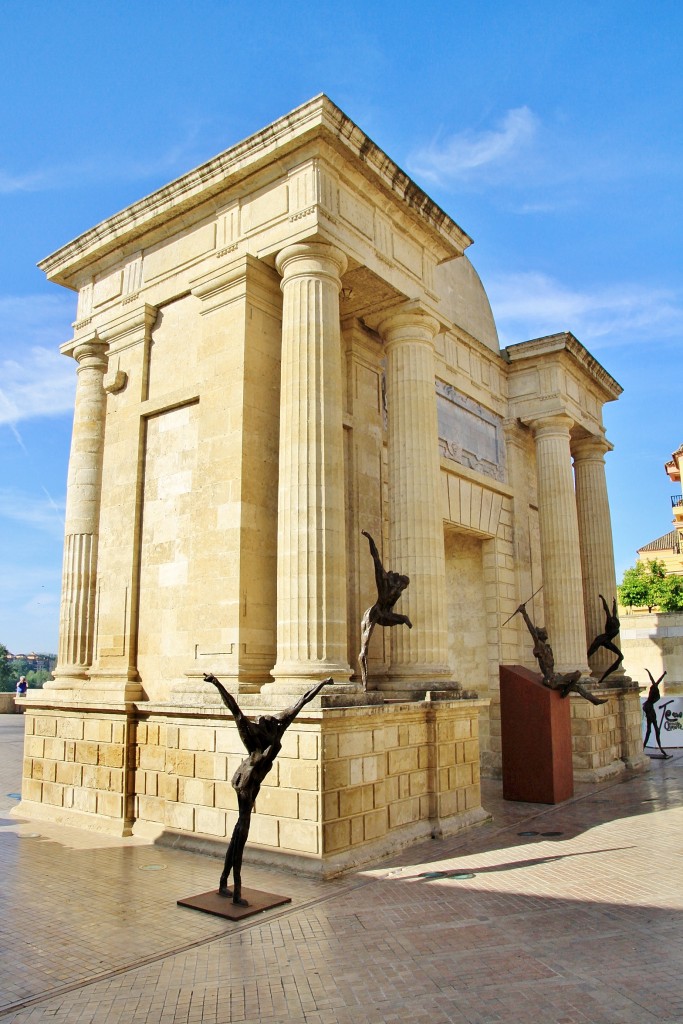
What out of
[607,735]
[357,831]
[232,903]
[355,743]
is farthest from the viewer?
[607,735]

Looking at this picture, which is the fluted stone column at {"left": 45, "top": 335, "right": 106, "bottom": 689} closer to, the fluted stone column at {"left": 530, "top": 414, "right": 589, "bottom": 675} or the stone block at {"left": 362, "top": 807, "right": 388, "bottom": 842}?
the stone block at {"left": 362, "top": 807, "right": 388, "bottom": 842}

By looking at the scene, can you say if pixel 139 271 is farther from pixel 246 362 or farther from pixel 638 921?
pixel 638 921

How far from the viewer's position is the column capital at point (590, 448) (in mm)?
22344

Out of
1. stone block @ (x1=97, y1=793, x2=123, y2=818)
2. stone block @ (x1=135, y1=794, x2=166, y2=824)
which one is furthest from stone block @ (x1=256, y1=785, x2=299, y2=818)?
stone block @ (x1=97, y1=793, x2=123, y2=818)

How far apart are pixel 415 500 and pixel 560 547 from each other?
7842 mm

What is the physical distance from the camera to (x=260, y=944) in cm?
690

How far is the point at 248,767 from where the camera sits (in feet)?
26.2

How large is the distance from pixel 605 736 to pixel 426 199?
12927 millimetres

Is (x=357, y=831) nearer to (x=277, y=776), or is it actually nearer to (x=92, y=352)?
→ (x=277, y=776)

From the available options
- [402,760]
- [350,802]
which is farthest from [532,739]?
[350,802]

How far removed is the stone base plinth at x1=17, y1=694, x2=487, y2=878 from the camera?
9430 millimetres

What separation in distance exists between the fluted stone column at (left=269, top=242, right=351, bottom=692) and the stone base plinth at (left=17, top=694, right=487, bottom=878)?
34.3 inches

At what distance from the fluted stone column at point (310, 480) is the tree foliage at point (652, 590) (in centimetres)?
3927

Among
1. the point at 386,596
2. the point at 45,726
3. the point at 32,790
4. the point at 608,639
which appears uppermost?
the point at 386,596
